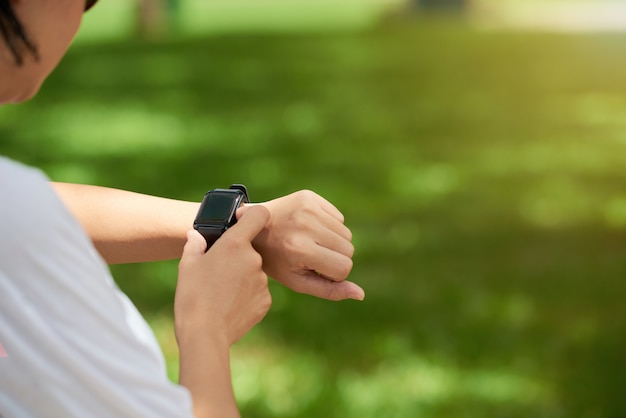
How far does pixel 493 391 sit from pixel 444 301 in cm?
80

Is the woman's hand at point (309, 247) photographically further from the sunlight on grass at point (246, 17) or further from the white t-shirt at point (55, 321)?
the sunlight on grass at point (246, 17)

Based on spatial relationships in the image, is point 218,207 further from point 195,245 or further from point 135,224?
point 135,224

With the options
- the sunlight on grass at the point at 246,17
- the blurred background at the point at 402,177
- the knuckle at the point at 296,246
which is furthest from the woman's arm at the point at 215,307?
the sunlight on grass at the point at 246,17

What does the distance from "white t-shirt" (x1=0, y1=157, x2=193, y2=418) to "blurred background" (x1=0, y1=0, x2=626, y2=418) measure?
2.31m

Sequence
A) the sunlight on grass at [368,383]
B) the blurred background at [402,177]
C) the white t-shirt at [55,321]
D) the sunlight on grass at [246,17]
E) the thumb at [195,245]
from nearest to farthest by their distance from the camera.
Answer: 1. the white t-shirt at [55,321]
2. the thumb at [195,245]
3. the sunlight on grass at [368,383]
4. the blurred background at [402,177]
5. the sunlight on grass at [246,17]

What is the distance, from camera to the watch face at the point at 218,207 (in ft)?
5.06

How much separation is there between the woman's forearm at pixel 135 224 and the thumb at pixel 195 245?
21 centimetres

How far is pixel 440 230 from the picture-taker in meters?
5.31

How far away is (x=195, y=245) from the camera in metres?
1.47

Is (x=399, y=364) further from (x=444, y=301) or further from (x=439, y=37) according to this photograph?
(x=439, y=37)

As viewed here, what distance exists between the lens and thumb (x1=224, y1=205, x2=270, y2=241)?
1.47 meters

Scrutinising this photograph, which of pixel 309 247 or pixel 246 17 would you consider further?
pixel 246 17

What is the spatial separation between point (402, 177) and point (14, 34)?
5218 mm

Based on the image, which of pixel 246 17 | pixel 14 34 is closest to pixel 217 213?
pixel 14 34
